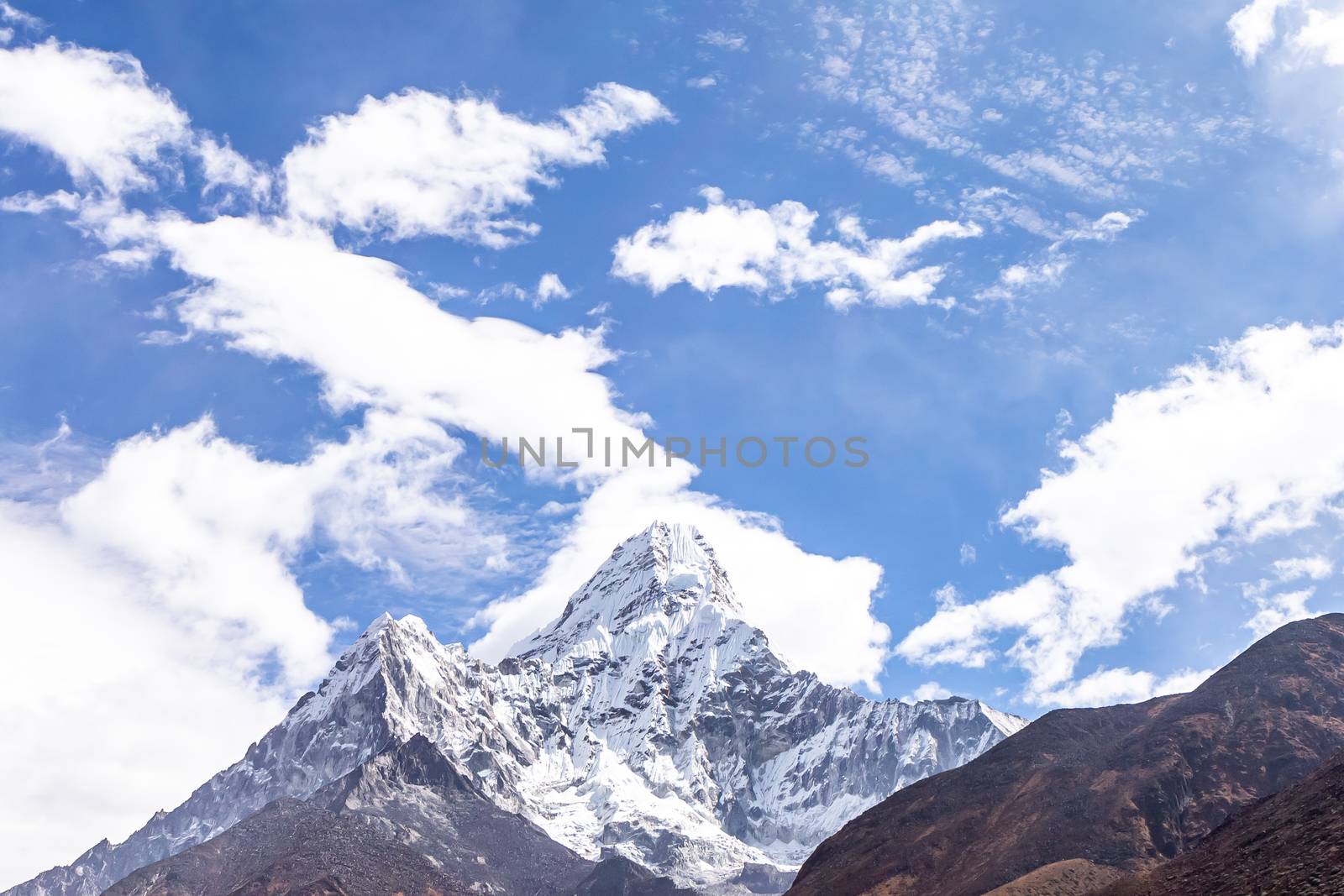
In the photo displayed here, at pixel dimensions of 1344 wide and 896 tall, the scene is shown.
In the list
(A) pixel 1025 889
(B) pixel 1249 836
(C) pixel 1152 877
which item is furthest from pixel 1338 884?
(A) pixel 1025 889

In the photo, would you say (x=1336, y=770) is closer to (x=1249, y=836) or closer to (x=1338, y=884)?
(x=1249, y=836)

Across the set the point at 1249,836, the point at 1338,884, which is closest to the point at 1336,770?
the point at 1249,836

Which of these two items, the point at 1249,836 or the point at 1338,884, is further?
the point at 1249,836

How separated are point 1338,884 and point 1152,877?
156 feet

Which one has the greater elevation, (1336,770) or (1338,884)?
(1336,770)

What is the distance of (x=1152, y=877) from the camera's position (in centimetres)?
17388

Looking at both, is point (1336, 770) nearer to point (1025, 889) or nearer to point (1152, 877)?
point (1152, 877)

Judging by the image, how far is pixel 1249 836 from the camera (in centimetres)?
16400

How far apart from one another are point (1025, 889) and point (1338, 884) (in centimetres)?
7387

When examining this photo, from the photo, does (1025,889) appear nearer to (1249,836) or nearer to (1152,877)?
(1152,877)

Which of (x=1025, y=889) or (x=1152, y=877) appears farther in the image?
(x=1025, y=889)

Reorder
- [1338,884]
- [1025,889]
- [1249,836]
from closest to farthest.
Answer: [1338,884], [1249,836], [1025,889]

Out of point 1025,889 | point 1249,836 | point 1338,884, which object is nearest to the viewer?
point 1338,884

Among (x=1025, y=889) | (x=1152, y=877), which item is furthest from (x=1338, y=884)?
(x=1025, y=889)
